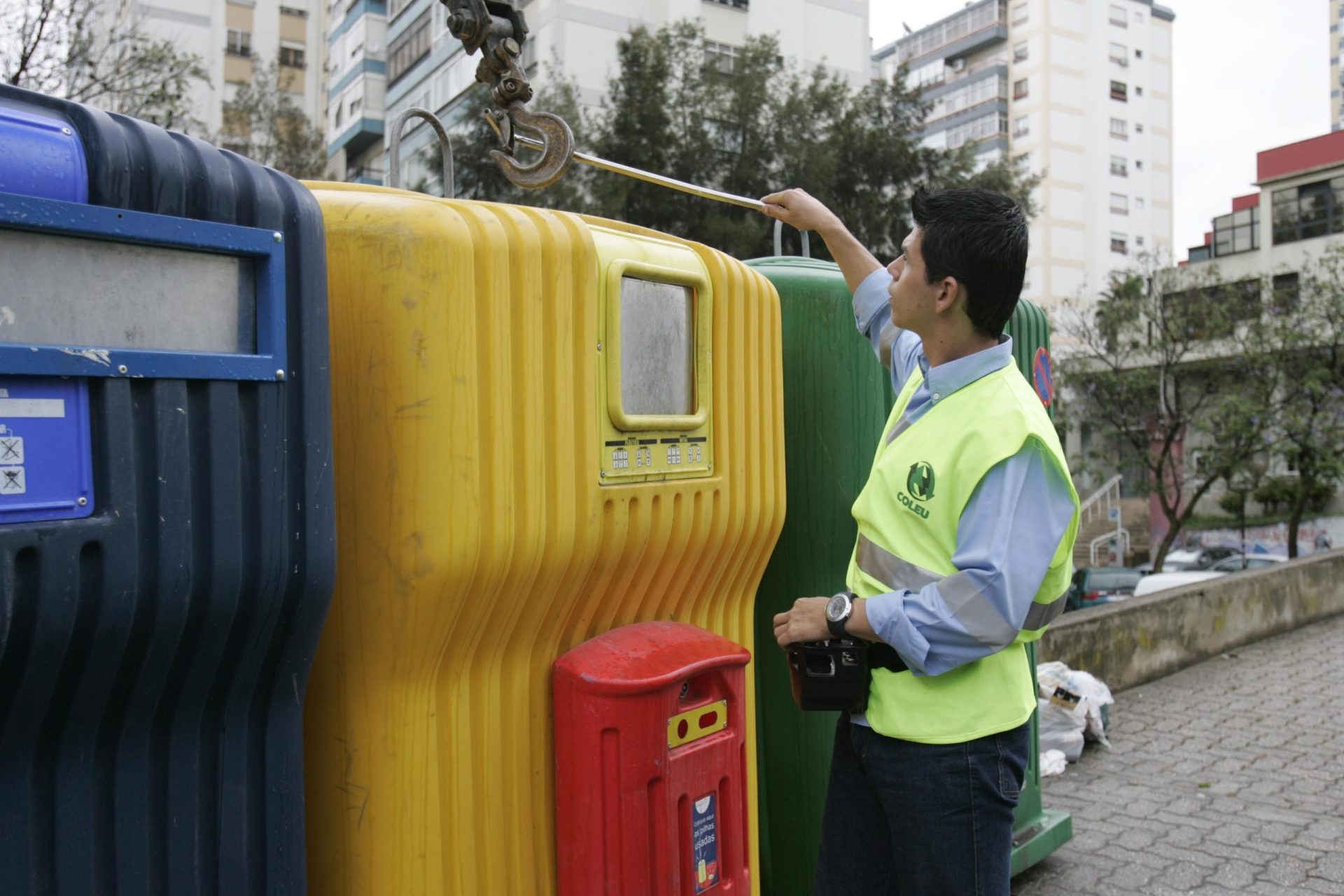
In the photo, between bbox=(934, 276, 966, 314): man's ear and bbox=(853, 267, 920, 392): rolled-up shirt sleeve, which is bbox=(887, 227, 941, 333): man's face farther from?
bbox=(853, 267, 920, 392): rolled-up shirt sleeve

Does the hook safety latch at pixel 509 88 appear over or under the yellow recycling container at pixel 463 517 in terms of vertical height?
over

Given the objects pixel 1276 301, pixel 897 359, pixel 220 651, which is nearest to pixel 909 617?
pixel 897 359

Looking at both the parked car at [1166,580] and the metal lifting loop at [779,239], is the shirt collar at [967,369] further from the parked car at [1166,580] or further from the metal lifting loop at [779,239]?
the parked car at [1166,580]

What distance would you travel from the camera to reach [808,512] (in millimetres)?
3137

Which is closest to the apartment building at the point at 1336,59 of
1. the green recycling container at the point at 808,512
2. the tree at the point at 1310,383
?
the tree at the point at 1310,383

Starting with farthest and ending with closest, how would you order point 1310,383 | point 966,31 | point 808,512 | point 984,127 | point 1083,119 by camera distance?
1. point 966,31
2. point 984,127
3. point 1083,119
4. point 1310,383
5. point 808,512

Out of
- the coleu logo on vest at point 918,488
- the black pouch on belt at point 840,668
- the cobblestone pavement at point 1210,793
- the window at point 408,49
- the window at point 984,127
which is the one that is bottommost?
the cobblestone pavement at point 1210,793

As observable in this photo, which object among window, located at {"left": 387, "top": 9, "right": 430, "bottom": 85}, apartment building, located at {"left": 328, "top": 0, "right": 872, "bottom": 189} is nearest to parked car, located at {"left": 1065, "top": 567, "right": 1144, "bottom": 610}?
apartment building, located at {"left": 328, "top": 0, "right": 872, "bottom": 189}

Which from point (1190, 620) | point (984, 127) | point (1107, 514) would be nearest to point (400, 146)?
point (1190, 620)

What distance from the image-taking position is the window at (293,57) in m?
38.8

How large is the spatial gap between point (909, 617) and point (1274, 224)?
3702 cm

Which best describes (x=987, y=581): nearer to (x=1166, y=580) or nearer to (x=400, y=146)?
(x=400, y=146)

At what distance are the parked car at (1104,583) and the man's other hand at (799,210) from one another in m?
14.0

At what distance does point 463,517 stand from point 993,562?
92 centimetres
